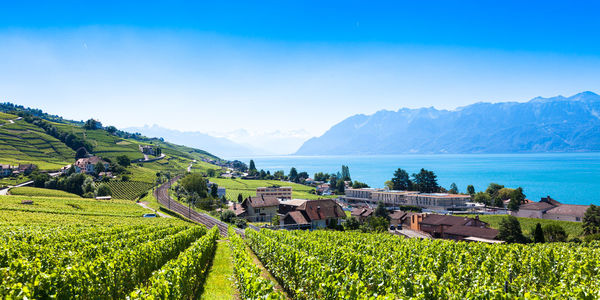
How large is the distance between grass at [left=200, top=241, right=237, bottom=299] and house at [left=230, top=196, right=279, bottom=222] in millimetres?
58351

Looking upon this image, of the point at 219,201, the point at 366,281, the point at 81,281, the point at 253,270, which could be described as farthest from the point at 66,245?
the point at 219,201

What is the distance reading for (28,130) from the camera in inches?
6880

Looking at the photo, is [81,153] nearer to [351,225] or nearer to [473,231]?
[351,225]

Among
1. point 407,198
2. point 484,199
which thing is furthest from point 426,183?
point 407,198

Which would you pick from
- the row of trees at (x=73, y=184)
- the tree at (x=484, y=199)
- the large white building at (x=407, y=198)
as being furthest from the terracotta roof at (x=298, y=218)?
the tree at (x=484, y=199)

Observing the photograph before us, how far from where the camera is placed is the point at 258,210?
8744cm

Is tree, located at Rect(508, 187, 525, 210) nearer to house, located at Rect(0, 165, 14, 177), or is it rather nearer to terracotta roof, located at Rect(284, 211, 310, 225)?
terracotta roof, located at Rect(284, 211, 310, 225)

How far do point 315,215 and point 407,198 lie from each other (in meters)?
65.6

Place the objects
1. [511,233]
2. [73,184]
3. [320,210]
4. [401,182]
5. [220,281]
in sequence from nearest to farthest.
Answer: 1. [220,281]
2. [511,233]
3. [320,210]
4. [73,184]
5. [401,182]

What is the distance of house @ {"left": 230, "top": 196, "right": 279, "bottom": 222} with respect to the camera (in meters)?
86.7

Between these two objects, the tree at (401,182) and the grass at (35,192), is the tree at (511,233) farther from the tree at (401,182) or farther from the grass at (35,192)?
the grass at (35,192)

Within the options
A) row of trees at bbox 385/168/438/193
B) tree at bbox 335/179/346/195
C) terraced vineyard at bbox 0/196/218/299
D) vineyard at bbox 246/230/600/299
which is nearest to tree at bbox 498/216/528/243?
vineyard at bbox 246/230/600/299

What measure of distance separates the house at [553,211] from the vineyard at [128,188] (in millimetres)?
114814

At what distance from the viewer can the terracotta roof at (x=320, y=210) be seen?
73.4 meters
